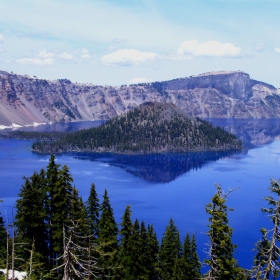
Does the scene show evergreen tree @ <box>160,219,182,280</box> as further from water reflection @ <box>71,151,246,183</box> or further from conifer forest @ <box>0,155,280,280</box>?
water reflection @ <box>71,151,246,183</box>

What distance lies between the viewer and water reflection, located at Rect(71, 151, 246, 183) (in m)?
138

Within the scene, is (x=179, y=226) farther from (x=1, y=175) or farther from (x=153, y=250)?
(x=1, y=175)

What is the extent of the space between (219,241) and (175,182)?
105m

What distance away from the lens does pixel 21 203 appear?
1300 inches

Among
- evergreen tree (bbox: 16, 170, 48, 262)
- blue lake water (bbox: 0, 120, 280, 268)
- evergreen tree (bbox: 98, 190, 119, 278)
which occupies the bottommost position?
blue lake water (bbox: 0, 120, 280, 268)

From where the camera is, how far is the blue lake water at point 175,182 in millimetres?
76500

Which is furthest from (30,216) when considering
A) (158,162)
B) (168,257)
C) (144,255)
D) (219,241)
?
(158,162)

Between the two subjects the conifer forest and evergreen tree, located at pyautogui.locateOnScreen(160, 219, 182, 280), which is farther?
evergreen tree, located at pyautogui.locateOnScreen(160, 219, 182, 280)

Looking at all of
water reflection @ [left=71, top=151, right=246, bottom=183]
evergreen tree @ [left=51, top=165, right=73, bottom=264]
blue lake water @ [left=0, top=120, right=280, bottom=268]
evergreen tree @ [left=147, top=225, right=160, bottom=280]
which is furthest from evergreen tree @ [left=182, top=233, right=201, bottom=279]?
water reflection @ [left=71, top=151, right=246, bottom=183]

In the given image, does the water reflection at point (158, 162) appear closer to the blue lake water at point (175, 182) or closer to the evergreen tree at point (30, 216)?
the blue lake water at point (175, 182)

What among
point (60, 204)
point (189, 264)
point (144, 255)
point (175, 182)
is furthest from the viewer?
point (175, 182)

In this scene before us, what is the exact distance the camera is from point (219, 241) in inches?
818

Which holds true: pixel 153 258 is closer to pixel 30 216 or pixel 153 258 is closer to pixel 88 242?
pixel 30 216

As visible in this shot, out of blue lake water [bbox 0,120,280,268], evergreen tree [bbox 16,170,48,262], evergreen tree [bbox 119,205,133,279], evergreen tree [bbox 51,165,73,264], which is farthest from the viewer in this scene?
blue lake water [bbox 0,120,280,268]
